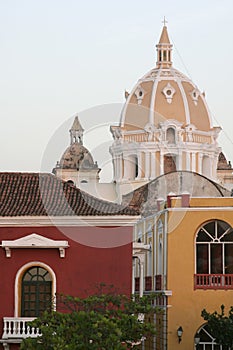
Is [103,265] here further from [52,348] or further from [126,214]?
[52,348]

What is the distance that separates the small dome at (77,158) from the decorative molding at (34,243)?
5296 centimetres

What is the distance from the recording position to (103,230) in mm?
28297

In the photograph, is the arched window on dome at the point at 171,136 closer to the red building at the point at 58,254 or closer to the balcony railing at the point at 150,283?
the balcony railing at the point at 150,283

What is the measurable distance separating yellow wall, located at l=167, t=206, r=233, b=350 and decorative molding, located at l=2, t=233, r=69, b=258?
6.53 m

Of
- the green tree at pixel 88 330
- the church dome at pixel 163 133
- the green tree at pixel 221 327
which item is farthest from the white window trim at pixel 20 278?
the church dome at pixel 163 133

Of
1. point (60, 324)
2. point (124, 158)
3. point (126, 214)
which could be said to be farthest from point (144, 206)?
point (124, 158)

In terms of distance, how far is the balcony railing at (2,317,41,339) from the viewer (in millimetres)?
27250

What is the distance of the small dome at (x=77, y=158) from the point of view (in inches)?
3238

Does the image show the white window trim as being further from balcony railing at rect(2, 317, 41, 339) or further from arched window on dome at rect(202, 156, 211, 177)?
arched window on dome at rect(202, 156, 211, 177)

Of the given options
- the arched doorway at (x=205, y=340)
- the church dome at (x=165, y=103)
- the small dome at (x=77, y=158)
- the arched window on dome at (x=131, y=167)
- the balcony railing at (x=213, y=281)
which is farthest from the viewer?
the small dome at (x=77, y=158)

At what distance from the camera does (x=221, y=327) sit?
30.7 m

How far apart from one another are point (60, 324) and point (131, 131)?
55803 mm

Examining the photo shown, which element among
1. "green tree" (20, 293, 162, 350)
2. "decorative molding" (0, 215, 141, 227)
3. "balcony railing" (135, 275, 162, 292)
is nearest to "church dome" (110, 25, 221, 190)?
"balcony railing" (135, 275, 162, 292)

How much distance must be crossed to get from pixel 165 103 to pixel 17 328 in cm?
5317
